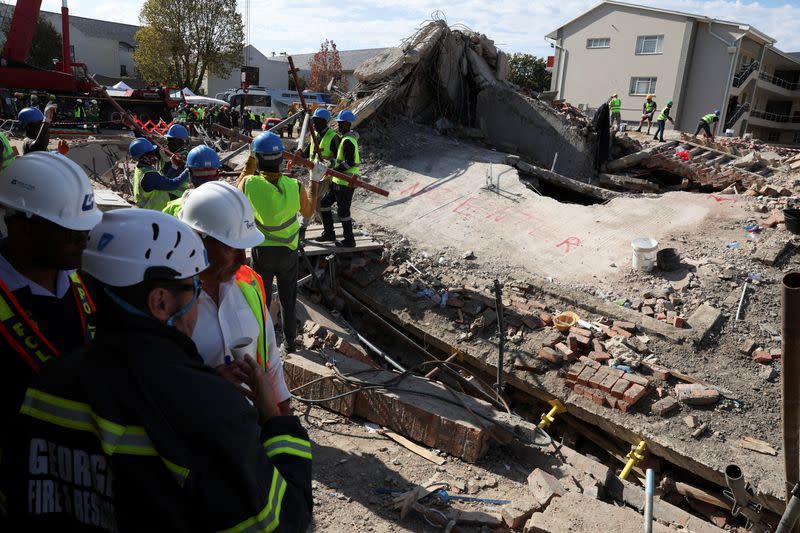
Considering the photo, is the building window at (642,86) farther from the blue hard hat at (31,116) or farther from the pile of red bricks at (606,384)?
the blue hard hat at (31,116)

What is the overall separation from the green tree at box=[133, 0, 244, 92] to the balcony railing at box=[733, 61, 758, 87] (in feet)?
93.0

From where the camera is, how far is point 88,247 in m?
1.50

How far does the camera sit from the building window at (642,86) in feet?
94.6

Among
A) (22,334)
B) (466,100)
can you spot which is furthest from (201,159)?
(466,100)

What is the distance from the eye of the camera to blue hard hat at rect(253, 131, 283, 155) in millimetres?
4574

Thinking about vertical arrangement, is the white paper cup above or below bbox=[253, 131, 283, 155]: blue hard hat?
below

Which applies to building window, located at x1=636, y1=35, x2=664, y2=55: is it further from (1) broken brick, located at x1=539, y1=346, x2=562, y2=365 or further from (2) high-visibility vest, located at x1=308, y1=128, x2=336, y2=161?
(1) broken brick, located at x1=539, y1=346, x2=562, y2=365

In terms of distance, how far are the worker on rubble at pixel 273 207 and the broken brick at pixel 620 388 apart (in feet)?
11.1

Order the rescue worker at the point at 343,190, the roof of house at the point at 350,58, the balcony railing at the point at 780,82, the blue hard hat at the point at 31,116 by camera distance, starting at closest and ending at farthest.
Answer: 1. the blue hard hat at the point at 31,116
2. the rescue worker at the point at 343,190
3. the balcony railing at the point at 780,82
4. the roof of house at the point at 350,58

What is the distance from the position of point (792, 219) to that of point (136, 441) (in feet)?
28.7

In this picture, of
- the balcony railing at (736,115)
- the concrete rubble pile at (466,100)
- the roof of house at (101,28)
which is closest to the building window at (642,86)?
the balcony railing at (736,115)

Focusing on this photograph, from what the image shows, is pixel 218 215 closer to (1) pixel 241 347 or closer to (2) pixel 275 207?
(1) pixel 241 347

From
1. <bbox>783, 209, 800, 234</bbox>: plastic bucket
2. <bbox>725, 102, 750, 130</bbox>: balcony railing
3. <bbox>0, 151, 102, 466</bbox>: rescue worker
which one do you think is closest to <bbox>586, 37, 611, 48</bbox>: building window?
<bbox>725, 102, 750, 130</bbox>: balcony railing

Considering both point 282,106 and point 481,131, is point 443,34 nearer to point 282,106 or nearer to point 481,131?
point 481,131
